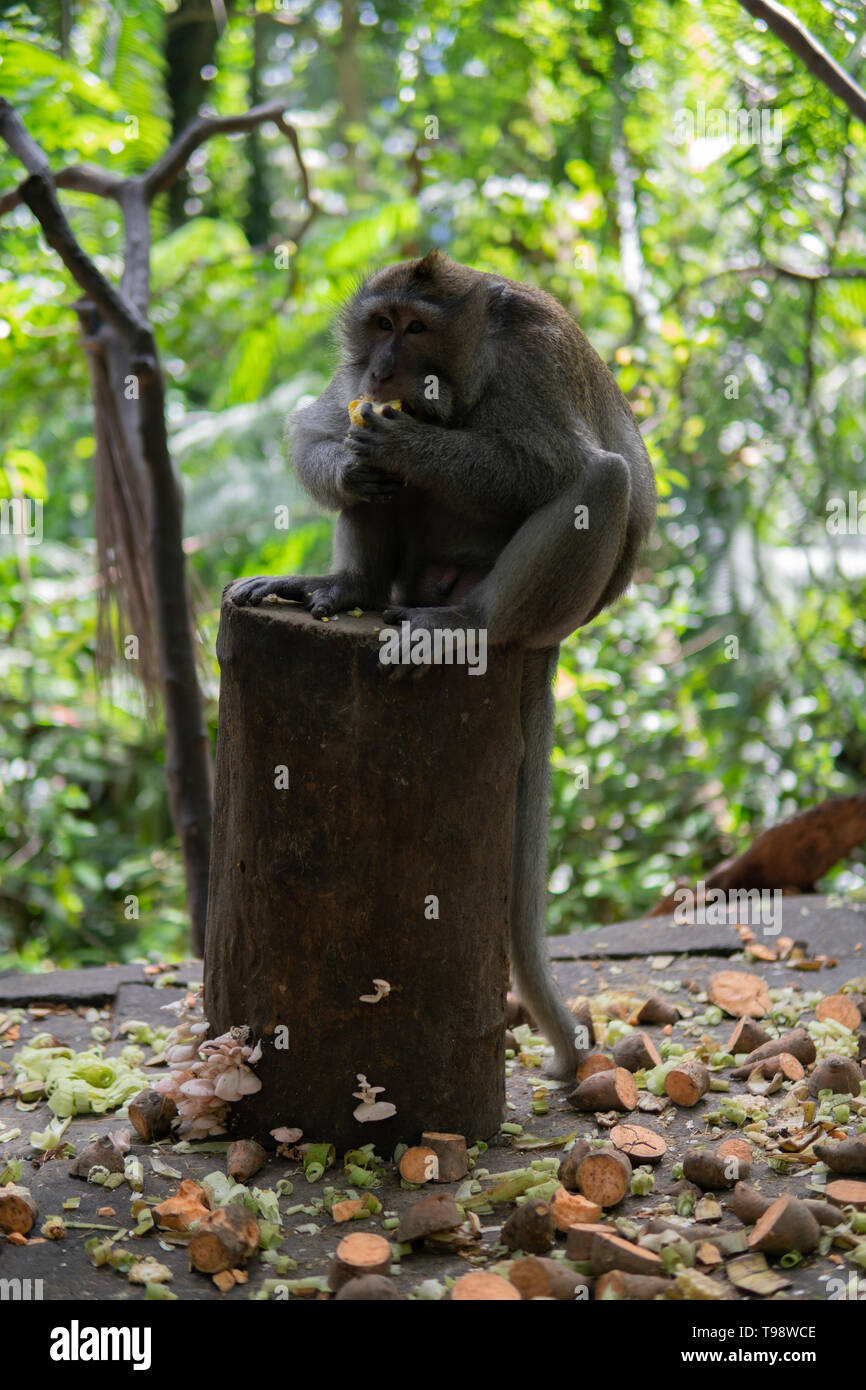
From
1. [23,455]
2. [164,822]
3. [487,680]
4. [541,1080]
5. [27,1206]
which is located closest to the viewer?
[27,1206]

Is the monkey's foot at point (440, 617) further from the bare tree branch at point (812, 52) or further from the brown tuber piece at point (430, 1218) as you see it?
the bare tree branch at point (812, 52)

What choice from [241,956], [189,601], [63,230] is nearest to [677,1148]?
[241,956]

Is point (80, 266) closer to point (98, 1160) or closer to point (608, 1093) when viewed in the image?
point (98, 1160)

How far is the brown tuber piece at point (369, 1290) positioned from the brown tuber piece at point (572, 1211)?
0.50 m

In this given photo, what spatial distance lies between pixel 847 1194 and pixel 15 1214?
6.64 feet

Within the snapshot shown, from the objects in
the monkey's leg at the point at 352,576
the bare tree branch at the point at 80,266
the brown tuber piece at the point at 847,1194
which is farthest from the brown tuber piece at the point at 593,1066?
the bare tree branch at the point at 80,266

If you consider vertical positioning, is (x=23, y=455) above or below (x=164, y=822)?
above

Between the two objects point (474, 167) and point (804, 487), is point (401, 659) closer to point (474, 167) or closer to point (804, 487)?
point (804, 487)

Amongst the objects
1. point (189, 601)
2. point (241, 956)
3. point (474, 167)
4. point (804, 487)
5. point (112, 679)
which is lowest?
point (241, 956)

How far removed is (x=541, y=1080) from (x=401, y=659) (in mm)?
1665

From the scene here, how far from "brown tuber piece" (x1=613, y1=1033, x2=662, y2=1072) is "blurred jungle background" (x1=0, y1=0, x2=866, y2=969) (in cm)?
292

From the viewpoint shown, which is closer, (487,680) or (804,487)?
(487,680)

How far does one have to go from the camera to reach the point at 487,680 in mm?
3520

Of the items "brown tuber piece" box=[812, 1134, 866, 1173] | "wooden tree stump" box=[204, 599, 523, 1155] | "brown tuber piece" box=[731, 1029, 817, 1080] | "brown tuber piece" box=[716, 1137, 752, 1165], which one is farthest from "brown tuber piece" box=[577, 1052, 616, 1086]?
"brown tuber piece" box=[812, 1134, 866, 1173]
